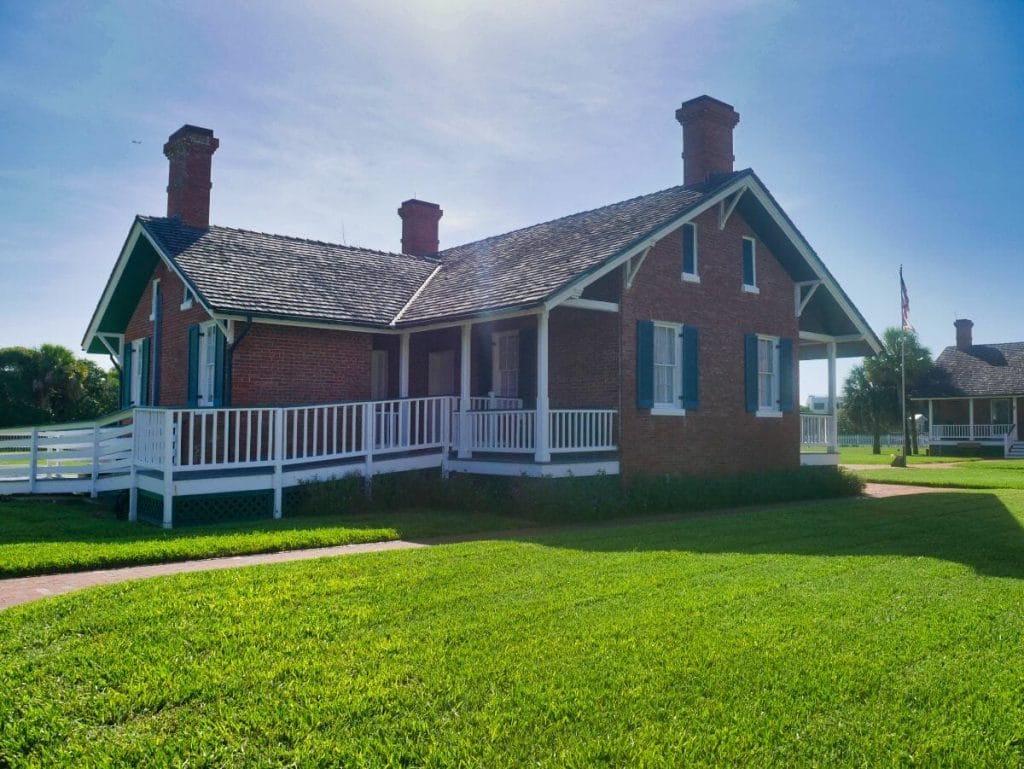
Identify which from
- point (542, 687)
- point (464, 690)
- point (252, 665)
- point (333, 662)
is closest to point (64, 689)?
point (252, 665)

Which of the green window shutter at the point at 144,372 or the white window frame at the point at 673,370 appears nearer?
the white window frame at the point at 673,370

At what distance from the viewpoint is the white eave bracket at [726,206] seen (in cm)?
1709

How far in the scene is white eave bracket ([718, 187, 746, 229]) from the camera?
56.1 ft

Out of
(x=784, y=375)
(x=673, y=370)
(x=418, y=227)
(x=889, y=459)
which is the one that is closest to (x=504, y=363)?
(x=673, y=370)

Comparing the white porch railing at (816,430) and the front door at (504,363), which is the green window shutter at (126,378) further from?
the white porch railing at (816,430)

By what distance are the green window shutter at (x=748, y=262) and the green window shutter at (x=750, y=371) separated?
121 centimetres

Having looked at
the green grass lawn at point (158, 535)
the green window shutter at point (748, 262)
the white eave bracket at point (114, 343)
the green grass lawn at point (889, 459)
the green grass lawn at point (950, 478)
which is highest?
the green window shutter at point (748, 262)

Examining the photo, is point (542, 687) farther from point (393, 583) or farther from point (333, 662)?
point (393, 583)

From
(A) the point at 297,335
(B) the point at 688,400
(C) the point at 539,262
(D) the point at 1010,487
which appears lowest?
(D) the point at 1010,487

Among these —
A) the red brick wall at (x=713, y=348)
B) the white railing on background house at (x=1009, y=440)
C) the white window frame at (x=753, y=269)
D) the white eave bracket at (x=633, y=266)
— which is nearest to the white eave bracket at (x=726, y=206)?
the red brick wall at (x=713, y=348)

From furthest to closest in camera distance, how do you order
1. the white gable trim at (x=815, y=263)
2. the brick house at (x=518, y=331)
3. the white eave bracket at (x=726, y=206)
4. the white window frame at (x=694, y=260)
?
1. the white gable trim at (x=815, y=263)
2. the white eave bracket at (x=726, y=206)
3. the white window frame at (x=694, y=260)
4. the brick house at (x=518, y=331)

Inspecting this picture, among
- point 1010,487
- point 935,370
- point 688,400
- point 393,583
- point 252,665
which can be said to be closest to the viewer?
point 252,665

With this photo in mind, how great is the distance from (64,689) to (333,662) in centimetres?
150

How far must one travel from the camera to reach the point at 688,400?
16.4 m
